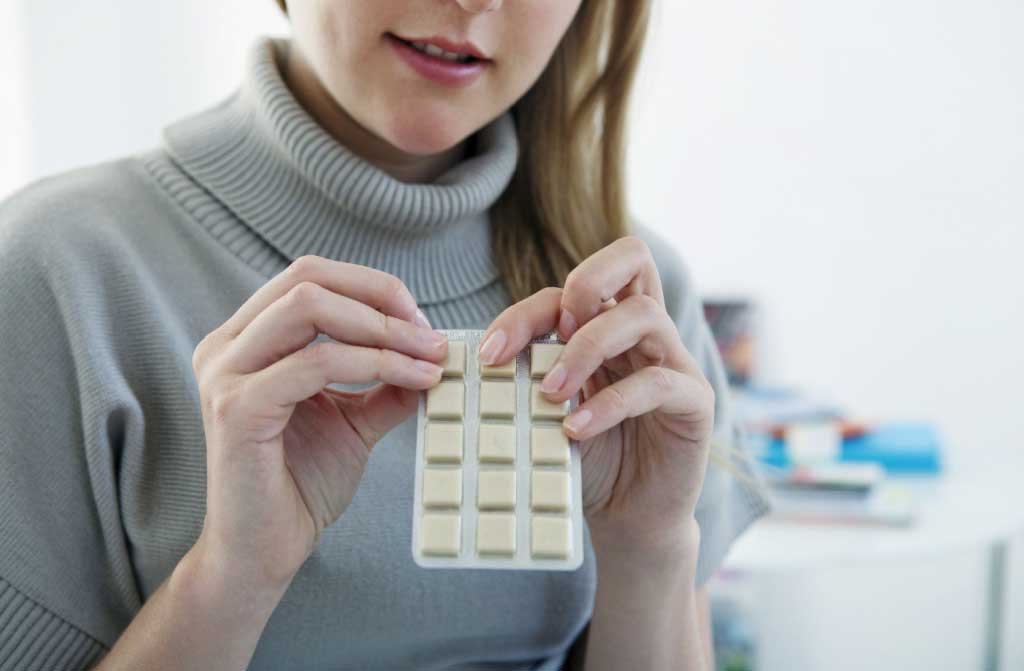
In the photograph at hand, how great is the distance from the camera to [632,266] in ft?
2.32

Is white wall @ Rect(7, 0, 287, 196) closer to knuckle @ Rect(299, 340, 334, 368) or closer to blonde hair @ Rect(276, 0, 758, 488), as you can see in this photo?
blonde hair @ Rect(276, 0, 758, 488)

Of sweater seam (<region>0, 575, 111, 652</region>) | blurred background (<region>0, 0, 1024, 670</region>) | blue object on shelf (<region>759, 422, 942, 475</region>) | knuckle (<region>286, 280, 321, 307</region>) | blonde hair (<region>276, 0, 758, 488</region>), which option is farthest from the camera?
blurred background (<region>0, 0, 1024, 670</region>)

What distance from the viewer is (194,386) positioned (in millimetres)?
843

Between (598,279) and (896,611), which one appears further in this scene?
(896,611)

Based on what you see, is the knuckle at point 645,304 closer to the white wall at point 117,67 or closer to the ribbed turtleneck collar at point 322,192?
the ribbed turtleneck collar at point 322,192

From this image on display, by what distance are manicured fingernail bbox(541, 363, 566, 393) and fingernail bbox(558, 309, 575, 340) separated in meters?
0.03

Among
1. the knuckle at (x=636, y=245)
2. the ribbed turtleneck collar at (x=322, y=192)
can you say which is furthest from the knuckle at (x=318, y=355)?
the ribbed turtleneck collar at (x=322, y=192)

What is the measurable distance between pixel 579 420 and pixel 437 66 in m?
0.33

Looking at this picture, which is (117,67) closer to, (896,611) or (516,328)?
(516,328)

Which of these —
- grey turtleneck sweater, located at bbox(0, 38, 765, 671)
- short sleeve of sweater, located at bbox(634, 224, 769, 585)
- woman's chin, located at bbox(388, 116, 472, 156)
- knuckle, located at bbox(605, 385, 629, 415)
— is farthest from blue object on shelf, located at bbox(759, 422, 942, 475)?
knuckle, located at bbox(605, 385, 629, 415)

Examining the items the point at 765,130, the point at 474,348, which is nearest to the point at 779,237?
the point at 765,130

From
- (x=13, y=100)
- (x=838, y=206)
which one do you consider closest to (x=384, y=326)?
(x=13, y=100)

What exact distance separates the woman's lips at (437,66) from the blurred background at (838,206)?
1200mm

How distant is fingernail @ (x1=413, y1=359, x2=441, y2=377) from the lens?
66 cm
